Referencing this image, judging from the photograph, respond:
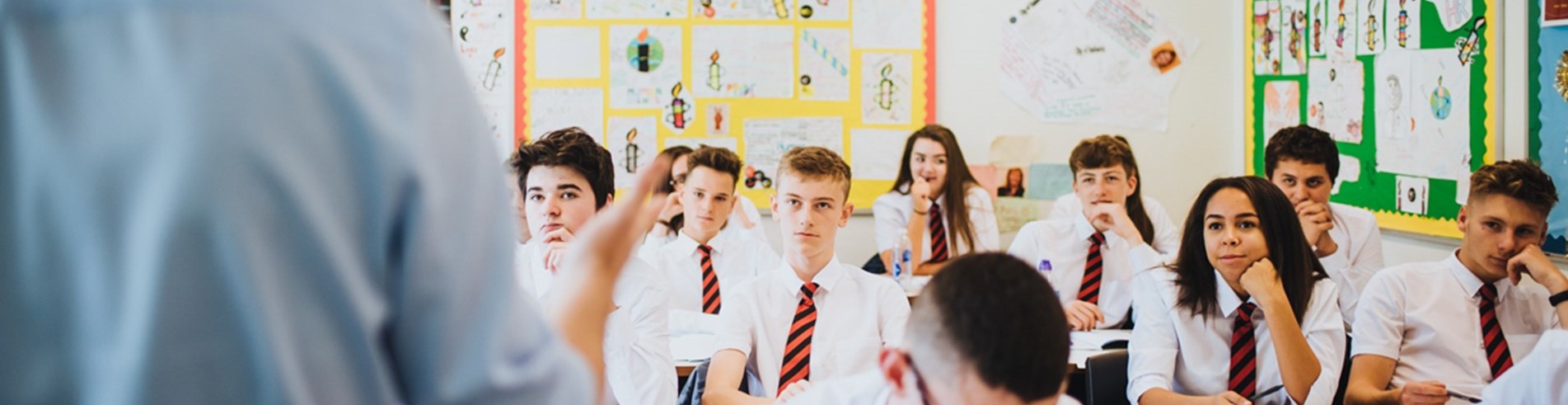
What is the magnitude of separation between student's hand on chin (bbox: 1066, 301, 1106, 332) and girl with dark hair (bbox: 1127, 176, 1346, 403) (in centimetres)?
79

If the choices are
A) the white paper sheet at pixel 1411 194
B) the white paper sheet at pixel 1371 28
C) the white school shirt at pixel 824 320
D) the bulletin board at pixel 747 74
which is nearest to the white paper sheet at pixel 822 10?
the bulletin board at pixel 747 74

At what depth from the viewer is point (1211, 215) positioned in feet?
10.3

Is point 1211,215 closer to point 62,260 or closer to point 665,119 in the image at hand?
point 62,260

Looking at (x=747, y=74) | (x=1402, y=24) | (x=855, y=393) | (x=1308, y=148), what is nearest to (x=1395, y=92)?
(x=1402, y=24)

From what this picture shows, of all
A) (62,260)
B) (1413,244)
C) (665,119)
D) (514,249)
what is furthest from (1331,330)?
(665,119)

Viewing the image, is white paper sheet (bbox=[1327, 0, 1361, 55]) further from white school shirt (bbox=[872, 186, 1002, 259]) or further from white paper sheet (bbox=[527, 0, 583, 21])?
white paper sheet (bbox=[527, 0, 583, 21])

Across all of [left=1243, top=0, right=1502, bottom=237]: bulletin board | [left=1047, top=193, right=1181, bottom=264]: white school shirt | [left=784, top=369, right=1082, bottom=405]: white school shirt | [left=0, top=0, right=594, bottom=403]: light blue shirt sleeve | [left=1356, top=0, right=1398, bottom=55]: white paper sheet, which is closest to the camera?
[left=0, top=0, right=594, bottom=403]: light blue shirt sleeve

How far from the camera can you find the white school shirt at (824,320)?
3182 millimetres

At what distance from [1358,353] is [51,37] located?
10.5 ft

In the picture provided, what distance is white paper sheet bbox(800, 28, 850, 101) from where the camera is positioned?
5.89 metres

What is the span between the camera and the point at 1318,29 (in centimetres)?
497

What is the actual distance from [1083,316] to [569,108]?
2.93 metres

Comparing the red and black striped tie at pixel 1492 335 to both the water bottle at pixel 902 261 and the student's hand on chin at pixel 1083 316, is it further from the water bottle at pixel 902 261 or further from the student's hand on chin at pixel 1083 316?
the water bottle at pixel 902 261

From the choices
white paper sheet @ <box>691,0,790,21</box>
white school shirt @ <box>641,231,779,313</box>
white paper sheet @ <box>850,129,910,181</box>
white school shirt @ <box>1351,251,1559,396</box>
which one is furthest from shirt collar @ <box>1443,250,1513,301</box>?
white paper sheet @ <box>691,0,790,21</box>
